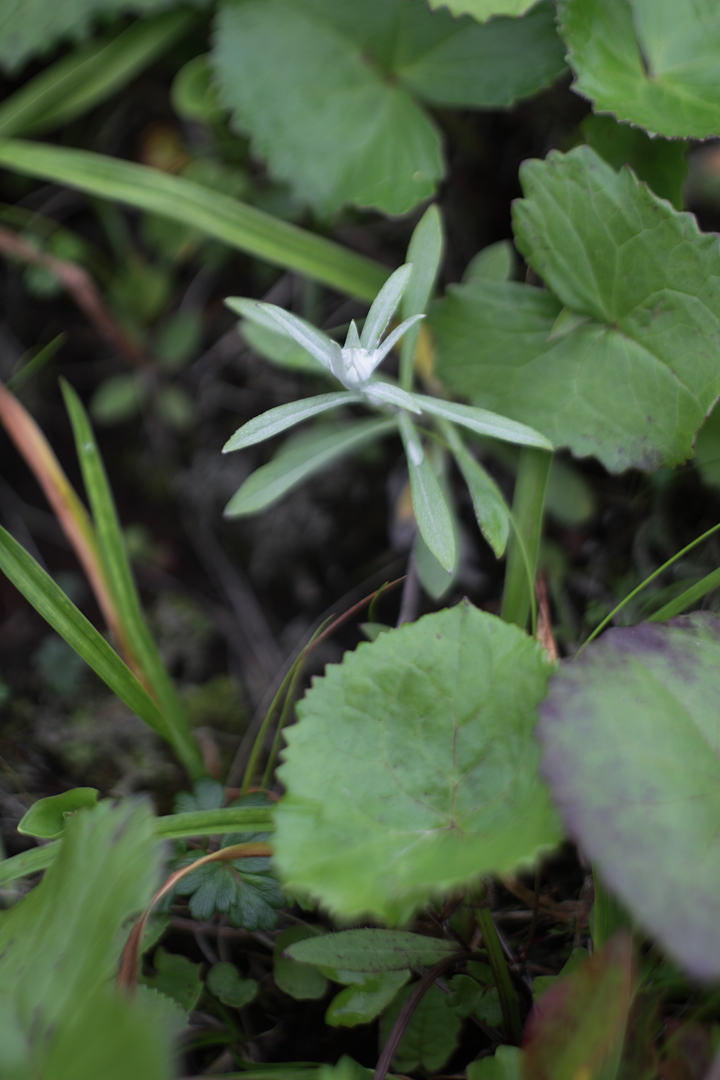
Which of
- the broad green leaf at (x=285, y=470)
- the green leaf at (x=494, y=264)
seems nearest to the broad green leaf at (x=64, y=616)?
the broad green leaf at (x=285, y=470)

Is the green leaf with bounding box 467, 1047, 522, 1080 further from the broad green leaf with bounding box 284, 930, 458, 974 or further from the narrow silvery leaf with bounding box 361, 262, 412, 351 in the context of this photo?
the narrow silvery leaf with bounding box 361, 262, 412, 351

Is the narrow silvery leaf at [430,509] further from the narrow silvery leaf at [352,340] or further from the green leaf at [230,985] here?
the green leaf at [230,985]

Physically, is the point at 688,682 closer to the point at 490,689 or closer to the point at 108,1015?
the point at 490,689

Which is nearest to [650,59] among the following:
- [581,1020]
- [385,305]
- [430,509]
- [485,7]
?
[485,7]

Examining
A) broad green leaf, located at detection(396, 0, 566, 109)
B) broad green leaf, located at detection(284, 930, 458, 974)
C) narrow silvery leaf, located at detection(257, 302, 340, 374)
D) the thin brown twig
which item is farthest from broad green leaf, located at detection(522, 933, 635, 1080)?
the thin brown twig

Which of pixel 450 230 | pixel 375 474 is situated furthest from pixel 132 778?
pixel 450 230

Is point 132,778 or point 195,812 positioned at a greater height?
point 195,812
